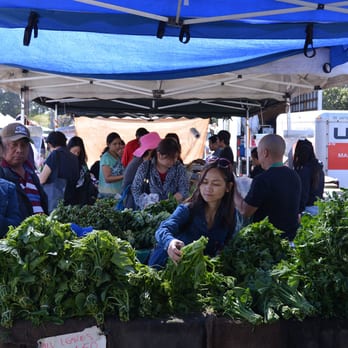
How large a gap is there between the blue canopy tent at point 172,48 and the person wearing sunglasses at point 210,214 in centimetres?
118

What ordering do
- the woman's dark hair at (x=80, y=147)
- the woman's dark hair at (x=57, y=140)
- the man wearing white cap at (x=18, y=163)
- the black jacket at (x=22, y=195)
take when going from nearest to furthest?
the black jacket at (x=22, y=195) < the man wearing white cap at (x=18, y=163) < the woman's dark hair at (x=57, y=140) < the woman's dark hair at (x=80, y=147)

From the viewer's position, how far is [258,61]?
5.14 meters

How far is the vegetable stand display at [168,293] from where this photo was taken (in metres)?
2.32

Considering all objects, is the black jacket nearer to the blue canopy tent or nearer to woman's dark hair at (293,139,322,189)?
the blue canopy tent

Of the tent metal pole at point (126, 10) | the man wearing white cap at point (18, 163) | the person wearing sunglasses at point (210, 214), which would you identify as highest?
the tent metal pole at point (126, 10)

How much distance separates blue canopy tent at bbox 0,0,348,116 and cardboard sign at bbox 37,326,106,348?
2043 mm

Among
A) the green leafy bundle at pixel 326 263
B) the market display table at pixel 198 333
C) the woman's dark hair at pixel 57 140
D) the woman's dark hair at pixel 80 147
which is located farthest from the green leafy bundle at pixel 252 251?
the woman's dark hair at pixel 80 147

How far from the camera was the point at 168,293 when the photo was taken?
254cm

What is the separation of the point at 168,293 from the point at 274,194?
5.61 ft

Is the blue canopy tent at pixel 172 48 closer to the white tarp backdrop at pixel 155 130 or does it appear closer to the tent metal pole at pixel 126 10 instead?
the tent metal pole at pixel 126 10

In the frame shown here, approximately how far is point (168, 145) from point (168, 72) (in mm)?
973

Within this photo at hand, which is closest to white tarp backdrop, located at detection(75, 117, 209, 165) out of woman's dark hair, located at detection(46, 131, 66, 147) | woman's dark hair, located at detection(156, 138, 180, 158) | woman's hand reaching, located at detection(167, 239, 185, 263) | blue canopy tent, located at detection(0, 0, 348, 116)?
blue canopy tent, located at detection(0, 0, 348, 116)

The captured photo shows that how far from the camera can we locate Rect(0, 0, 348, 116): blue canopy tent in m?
3.71

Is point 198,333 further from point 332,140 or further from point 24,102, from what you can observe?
point 332,140
